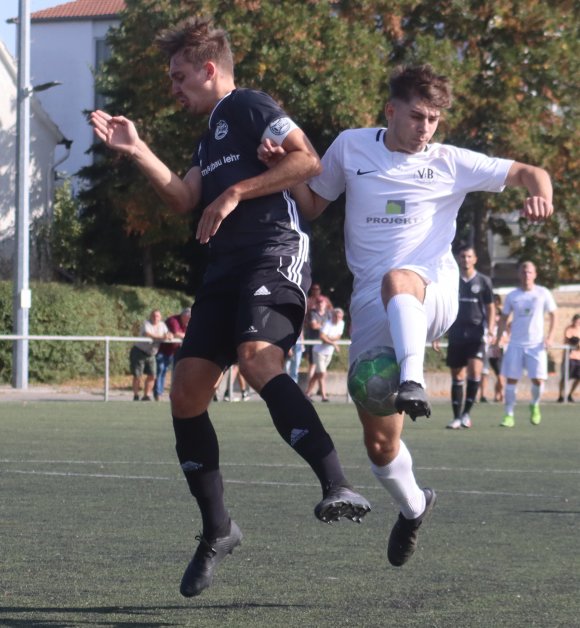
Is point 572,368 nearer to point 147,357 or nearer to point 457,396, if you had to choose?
point 147,357

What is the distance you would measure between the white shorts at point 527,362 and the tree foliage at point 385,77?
489 inches

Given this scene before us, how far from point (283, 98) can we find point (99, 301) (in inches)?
236

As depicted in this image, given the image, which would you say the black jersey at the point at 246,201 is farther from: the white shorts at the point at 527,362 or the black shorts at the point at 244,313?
the white shorts at the point at 527,362

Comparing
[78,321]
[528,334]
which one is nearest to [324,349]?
[528,334]

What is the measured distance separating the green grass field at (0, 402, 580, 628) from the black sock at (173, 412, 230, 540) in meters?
0.32

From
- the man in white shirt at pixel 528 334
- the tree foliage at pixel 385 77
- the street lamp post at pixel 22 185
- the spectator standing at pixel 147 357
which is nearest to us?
the man in white shirt at pixel 528 334

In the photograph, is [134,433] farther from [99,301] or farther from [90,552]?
[99,301]

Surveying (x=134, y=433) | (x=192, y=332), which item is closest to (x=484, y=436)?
(x=134, y=433)

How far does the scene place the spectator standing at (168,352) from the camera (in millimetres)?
25266

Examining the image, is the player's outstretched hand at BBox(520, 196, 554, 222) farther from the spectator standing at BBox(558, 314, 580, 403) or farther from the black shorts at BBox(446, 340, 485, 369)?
the spectator standing at BBox(558, 314, 580, 403)

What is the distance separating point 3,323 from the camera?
102 ft

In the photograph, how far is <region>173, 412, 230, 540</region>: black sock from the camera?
621 cm

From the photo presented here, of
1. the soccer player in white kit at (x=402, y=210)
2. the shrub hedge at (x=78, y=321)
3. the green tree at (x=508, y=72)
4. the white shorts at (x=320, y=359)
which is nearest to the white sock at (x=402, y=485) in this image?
the soccer player in white kit at (x=402, y=210)

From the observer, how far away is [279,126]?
20.1 ft
